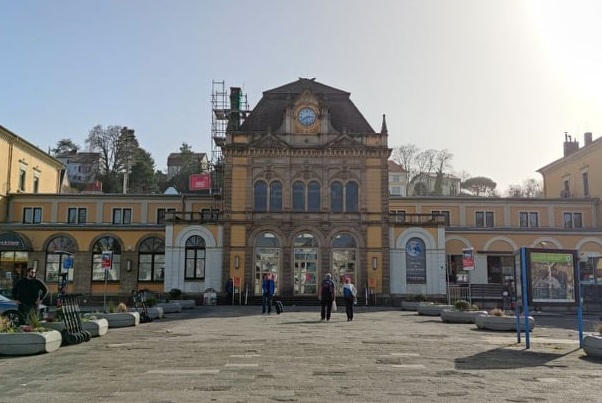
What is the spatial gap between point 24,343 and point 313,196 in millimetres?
33078

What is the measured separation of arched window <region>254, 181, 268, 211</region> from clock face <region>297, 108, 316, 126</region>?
5596 mm

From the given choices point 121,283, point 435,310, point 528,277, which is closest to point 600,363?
point 528,277

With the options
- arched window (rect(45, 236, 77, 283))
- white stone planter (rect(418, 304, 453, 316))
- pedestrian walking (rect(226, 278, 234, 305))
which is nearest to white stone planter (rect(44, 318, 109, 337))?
white stone planter (rect(418, 304, 453, 316))

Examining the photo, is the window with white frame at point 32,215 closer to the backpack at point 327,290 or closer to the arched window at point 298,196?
the arched window at point 298,196

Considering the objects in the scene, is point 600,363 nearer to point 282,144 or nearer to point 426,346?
point 426,346

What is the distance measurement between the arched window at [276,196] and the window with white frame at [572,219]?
25.9m

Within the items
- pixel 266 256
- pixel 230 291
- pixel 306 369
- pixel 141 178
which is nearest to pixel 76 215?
pixel 230 291

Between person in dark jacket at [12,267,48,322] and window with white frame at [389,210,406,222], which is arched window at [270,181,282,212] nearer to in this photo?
window with white frame at [389,210,406,222]

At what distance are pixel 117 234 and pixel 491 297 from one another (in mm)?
28413

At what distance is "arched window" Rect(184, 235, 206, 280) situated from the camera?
1777 inches

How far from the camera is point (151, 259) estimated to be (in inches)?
1933

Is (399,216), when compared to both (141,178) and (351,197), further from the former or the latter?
(141,178)

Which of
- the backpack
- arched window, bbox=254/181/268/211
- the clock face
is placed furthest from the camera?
the clock face

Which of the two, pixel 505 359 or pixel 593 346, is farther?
pixel 593 346
